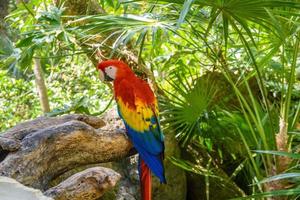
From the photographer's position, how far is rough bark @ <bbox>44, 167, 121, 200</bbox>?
3.51 feet

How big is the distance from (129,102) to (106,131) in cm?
13

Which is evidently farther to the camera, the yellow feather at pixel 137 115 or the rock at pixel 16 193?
the yellow feather at pixel 137 115

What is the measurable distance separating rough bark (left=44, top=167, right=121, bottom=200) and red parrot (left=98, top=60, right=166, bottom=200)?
280 mm

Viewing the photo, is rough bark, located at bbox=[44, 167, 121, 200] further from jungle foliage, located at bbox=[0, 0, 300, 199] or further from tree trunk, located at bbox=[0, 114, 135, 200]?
jungle foliage, located at bbox=[0, 0, 300, 199]

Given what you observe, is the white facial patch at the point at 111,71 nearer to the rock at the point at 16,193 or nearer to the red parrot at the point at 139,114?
the red parrot at the point at 139,114

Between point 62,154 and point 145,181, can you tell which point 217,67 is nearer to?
point 145,181

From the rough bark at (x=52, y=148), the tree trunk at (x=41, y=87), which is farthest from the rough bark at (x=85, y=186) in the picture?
the tree trunk at (x=41, y=87)

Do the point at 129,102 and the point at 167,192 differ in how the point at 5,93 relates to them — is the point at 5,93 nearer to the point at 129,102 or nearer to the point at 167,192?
the point at 167,192

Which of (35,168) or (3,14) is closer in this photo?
(35,168)

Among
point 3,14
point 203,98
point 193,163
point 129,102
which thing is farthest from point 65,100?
point 129,102

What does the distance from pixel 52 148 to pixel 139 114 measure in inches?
12.1

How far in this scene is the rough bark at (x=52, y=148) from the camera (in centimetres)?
117

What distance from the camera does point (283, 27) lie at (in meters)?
1.33

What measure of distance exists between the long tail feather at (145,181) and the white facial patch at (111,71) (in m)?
0.31
